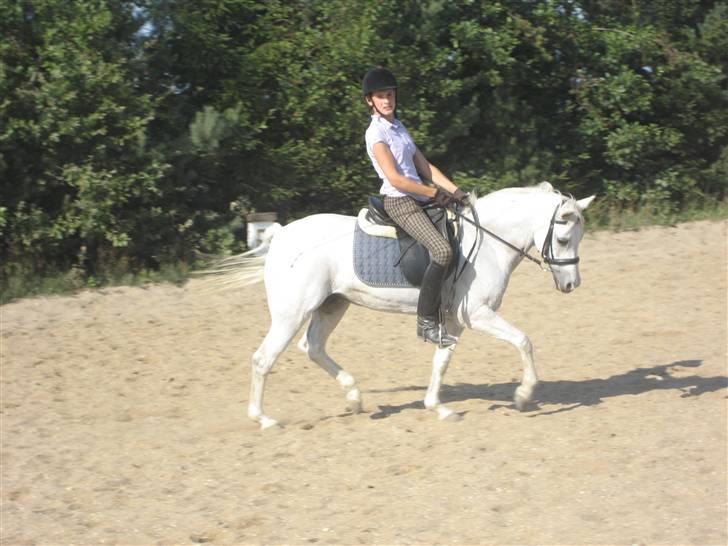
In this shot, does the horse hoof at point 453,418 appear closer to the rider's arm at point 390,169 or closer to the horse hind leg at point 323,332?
the horse hind leg at point 323,332

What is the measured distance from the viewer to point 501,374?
347 inches

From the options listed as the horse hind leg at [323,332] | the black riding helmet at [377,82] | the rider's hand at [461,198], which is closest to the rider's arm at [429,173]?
the rider's hand at [461,198]

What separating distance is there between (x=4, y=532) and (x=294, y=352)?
473 cm

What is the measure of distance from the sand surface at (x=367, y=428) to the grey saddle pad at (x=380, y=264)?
A: 1108 millimetres

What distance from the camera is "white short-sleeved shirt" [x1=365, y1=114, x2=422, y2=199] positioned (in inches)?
264

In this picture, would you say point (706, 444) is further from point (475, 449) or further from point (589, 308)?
point (589, 308)

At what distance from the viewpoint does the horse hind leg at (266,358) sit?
279 inches

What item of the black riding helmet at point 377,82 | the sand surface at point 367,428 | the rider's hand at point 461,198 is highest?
the black riding helmet at point 377,82

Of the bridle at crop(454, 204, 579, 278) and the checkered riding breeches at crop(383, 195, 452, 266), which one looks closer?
the checkered riding breeches at crop(383, 195, 452, 266)

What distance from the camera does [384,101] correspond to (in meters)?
6.66

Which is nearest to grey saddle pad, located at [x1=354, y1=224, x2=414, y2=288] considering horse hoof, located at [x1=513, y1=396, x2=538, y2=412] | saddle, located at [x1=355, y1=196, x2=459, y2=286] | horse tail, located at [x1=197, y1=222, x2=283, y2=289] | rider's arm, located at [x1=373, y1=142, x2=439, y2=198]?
saddle, located at [x1=355, y1=196, x2=459, y2=286]

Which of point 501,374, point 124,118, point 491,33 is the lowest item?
point 501,374

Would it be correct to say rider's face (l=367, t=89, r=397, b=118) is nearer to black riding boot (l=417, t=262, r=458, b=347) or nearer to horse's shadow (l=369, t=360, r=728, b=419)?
black riding boot (l=417, t=262, r=458, b=347)

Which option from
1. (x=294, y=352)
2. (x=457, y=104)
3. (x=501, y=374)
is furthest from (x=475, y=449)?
(x=457, y=104)
